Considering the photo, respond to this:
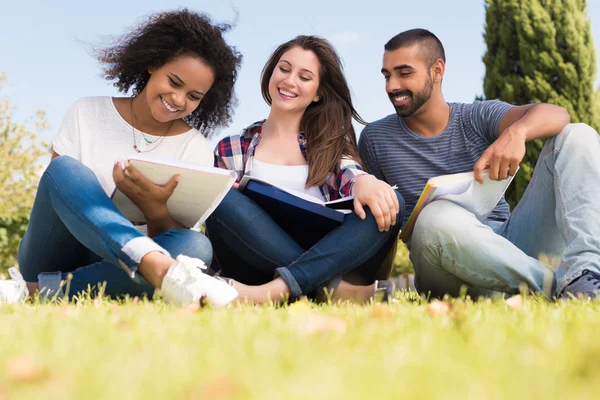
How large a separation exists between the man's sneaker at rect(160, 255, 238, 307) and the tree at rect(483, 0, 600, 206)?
9.61 metres

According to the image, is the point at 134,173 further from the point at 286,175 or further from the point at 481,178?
the point at 481,178

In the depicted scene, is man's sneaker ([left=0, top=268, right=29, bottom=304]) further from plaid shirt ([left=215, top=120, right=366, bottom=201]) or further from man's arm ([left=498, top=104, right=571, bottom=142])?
man's arm ([left=498, top=104, right=571, bottom=142])

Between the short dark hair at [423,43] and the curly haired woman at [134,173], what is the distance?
103cm

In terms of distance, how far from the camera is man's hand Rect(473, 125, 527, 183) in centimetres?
289

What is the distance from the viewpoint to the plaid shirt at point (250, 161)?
11.1 ft

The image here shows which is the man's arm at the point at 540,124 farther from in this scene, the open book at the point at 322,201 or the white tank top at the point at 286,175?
the white tank top at the point at 286,175

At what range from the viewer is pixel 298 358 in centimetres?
110

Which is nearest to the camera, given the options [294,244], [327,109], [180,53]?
[294,244]

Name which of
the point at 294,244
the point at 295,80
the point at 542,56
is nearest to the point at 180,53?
the point at 295,80

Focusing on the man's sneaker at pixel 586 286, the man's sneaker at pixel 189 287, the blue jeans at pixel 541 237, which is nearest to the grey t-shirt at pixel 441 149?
the blue jeans at pixel 541 237

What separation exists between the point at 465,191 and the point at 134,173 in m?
1.58

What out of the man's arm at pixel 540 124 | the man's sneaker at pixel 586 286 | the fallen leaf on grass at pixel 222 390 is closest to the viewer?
the fallen leaf on grass at pixel 222 390

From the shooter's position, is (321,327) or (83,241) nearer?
(321,327)

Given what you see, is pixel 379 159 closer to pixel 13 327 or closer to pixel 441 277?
pixel 441 277
